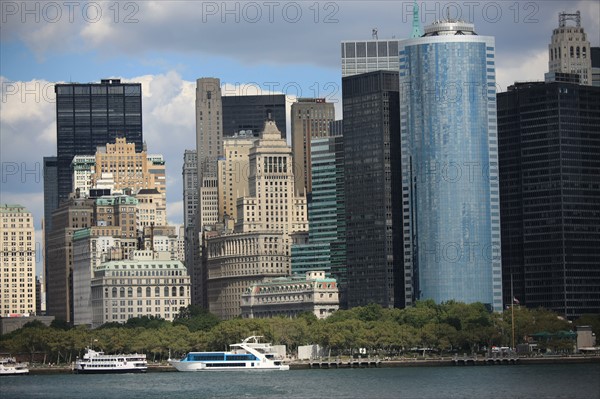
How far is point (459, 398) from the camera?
645 ft

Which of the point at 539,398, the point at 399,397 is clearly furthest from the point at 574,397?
the point at 399,397

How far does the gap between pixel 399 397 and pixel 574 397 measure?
19435 mm

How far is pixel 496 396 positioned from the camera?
198m

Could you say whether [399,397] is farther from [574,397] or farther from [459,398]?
[574,397]

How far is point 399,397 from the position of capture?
200 m

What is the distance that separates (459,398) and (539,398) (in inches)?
362

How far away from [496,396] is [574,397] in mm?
9605

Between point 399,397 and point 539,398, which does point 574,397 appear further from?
point 399,397

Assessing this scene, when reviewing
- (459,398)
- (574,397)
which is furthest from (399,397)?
(574,397)

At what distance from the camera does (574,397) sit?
629 ft

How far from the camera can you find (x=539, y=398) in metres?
192

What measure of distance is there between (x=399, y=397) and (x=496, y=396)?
34.4ft

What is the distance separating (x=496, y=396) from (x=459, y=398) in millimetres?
4224
